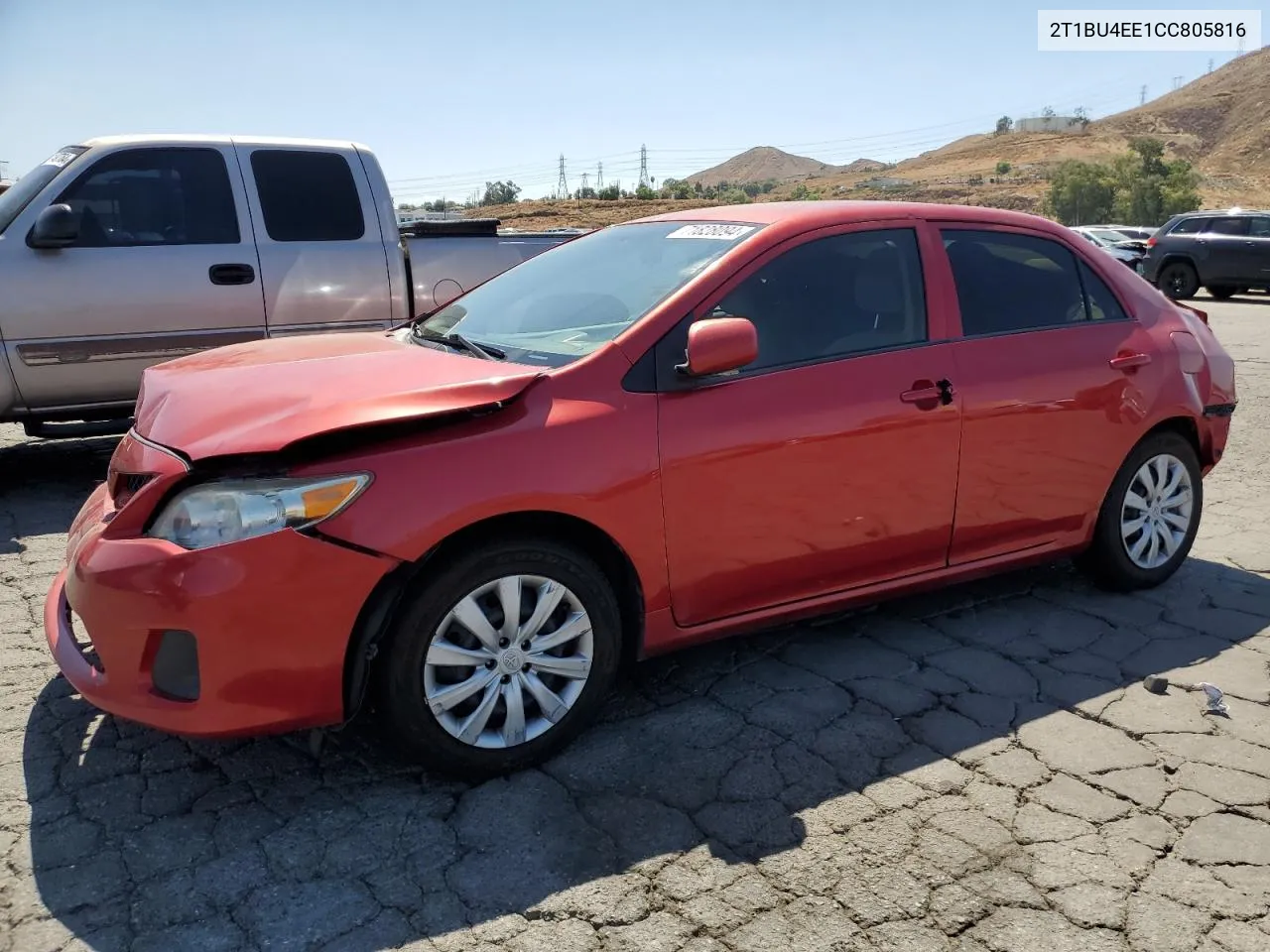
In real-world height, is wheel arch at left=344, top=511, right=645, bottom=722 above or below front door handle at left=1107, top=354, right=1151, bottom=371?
below

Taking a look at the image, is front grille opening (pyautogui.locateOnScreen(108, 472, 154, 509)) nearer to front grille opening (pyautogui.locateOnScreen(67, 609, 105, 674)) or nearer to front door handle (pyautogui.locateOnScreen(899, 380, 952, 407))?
front grille opening (pyautogui.locateOnScreen(67, 609, 105, 674))

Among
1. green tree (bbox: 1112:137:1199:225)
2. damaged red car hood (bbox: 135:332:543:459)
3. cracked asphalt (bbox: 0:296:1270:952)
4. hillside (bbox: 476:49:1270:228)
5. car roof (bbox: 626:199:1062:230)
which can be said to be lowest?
cracked asphalt (bbox: 0:296:1270:952)

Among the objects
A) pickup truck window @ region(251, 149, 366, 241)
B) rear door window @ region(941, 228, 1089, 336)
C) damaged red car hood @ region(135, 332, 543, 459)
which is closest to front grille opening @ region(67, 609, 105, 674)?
damaged red car hood @ region(135, 332, 543, 459)

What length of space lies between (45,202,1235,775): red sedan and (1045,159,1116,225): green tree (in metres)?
56.1

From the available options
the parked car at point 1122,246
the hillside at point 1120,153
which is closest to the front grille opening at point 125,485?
the parked car at point 1122,246

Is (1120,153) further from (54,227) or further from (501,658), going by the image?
(501,658)

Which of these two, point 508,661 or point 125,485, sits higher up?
point 125,485

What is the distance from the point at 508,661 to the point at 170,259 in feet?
14.3

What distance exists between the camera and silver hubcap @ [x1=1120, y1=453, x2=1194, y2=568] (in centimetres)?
452

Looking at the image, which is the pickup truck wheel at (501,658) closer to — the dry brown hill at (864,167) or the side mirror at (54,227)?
the side mirror at (54,227)

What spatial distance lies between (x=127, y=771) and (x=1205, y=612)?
4240mm

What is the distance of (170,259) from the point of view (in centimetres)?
617

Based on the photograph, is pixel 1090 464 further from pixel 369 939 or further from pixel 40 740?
pixel 40 740

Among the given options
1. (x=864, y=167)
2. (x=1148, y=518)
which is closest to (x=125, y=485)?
(x=1148, y=518)
